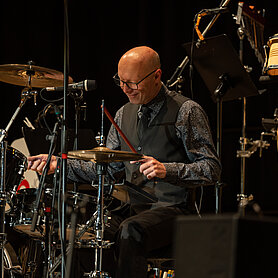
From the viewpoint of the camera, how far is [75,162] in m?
2.96

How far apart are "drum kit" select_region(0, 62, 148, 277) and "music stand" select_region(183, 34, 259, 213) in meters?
0.94

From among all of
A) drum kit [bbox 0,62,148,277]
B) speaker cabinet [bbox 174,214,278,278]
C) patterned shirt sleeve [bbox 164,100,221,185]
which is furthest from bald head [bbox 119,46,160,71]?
speaker cabinet [bbox 174,214,278,278]

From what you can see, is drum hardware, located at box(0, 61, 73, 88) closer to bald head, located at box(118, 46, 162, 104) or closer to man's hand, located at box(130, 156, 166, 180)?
bald head, located at box(118, 46, 162, 104)

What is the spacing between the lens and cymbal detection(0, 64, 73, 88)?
3.24m

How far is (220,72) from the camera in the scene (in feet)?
11.2

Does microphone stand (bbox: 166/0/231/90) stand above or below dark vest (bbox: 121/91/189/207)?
above

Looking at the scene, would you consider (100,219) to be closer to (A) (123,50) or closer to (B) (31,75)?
(B) (31,75)

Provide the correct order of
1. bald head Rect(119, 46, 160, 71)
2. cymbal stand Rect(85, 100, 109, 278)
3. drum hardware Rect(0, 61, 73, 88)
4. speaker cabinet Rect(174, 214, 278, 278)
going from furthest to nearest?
drum hardware Rect(0, 61, 73, 88), bald head Rect(119, 46, 160, 71), cymbal stand Rect(85, 100, 109, 278), speaker cabinet Rect(174, 214, 278, 278)

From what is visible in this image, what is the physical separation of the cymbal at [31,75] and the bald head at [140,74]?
2.02 feet

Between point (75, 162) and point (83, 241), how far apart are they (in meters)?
0.47

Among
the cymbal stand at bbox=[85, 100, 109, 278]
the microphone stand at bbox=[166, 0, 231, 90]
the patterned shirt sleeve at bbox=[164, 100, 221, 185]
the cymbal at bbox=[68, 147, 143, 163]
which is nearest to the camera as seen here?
the cymbal at bbox=[68, 147, 143, 163]

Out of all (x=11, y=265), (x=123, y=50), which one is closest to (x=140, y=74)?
(x=11, y=265)

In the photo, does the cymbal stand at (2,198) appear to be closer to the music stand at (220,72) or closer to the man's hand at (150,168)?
the man's hand at (150,168)

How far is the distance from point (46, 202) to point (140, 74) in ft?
3.09
